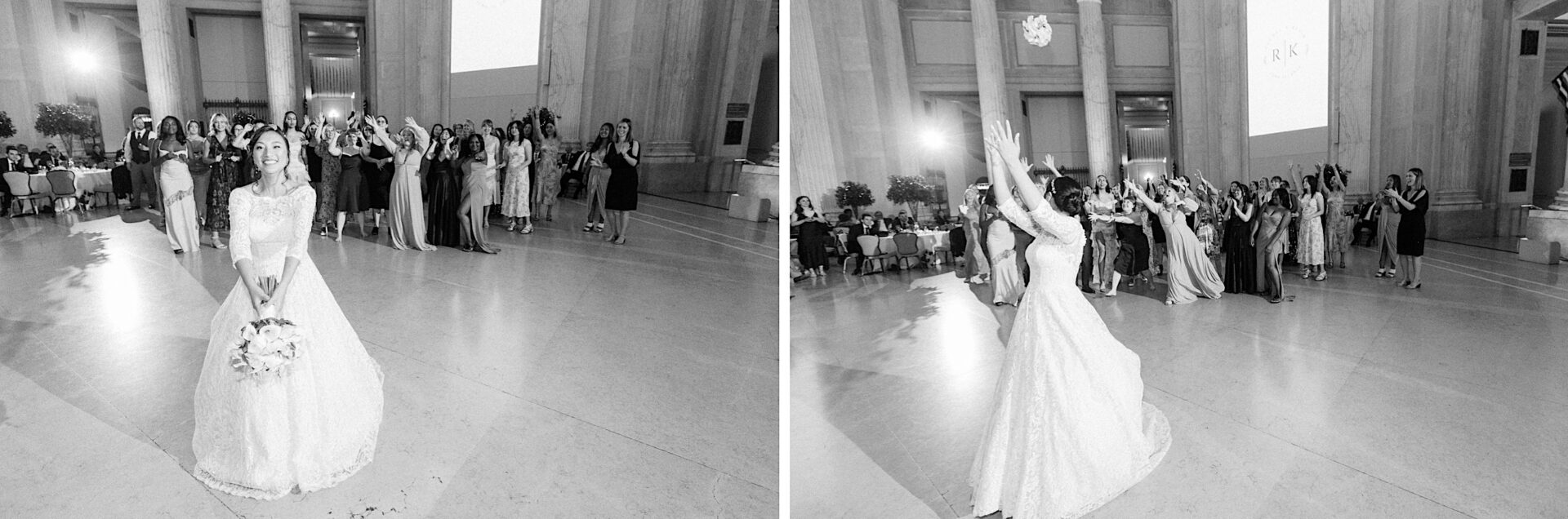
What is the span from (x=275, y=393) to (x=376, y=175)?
19.1ft

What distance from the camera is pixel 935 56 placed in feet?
38.8

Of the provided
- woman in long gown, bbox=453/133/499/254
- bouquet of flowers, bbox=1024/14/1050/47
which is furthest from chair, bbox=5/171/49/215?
bouquet of flowers, bbox=1024/14/1050/47

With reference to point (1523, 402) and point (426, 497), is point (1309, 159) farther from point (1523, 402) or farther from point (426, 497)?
point (426, 497)

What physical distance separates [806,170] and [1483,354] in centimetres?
619

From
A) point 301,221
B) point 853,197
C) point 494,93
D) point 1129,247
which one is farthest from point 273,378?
point 494,93

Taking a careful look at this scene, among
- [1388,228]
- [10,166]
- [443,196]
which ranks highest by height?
[10,166]

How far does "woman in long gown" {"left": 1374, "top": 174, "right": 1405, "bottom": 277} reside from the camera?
660 centimetres

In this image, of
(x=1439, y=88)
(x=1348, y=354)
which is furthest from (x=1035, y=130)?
(x=1348, y=354)

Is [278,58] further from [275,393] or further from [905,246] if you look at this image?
[275,393]

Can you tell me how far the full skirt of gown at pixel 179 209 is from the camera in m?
6.15

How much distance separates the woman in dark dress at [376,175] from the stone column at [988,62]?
7632mm

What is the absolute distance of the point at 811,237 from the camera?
27.7 feet

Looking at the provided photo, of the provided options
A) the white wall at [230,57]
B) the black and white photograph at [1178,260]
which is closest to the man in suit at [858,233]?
the black and white photograph at [1178,260]

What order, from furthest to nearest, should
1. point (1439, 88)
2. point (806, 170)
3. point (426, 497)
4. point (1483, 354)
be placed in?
point (806, 170) → point (1439, 88) → point (1483, 354) → point (426, 497)
